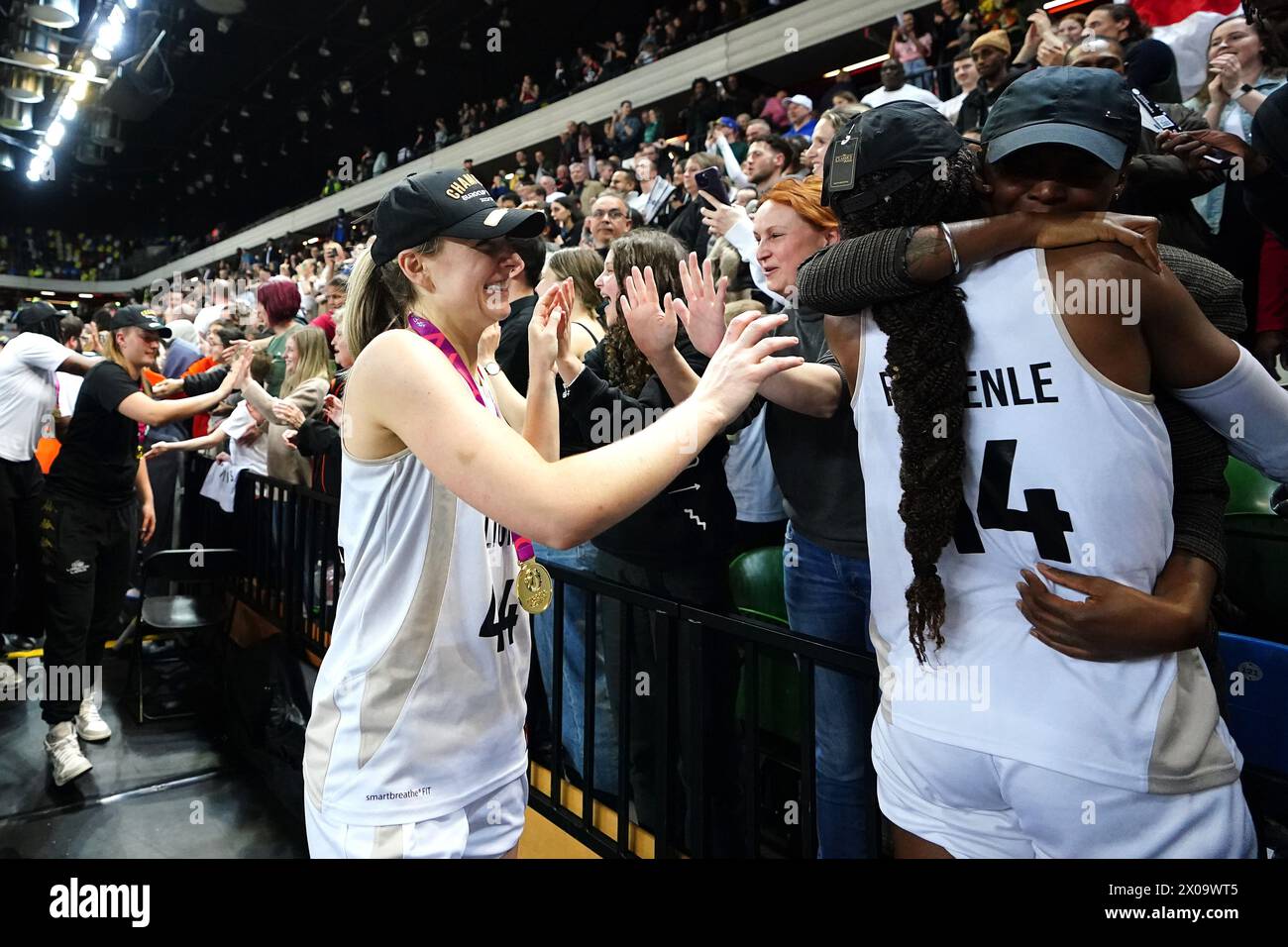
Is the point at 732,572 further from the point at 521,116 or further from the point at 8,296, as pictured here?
the point at 8,296

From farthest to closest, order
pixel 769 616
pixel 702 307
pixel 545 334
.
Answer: pixel 769 616
pixel 702 307
pixel 545 334

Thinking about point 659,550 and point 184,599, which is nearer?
point 659,550

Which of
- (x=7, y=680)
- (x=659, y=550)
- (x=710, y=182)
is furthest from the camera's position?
(x=7, y=680)

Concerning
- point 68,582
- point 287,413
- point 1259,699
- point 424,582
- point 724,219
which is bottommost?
point 68,582

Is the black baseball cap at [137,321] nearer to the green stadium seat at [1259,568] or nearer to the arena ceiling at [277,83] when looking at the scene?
the green stadium seat at [1259,568]

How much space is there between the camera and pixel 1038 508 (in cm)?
112

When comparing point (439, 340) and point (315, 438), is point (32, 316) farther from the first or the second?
point (439, 340)

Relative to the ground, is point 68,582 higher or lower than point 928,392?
lower

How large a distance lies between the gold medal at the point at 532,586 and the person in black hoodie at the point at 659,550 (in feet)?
1.99

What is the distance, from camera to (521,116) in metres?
14.6

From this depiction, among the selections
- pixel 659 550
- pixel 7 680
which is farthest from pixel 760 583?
pixel 7 680

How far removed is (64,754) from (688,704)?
3.04 m

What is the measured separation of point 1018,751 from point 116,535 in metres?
4.05

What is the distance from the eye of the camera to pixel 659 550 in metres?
2.36
